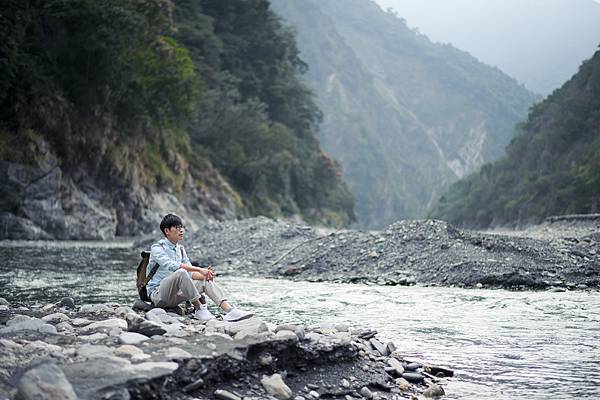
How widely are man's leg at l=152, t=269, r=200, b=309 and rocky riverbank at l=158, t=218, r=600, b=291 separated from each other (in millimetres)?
8907

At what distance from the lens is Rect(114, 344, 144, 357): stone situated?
18.4ft

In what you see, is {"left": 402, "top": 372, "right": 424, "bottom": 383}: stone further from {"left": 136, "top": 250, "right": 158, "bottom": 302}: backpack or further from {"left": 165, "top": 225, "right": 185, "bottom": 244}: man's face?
{"left": 136, "top": 250, "right": 158, "bottom": 302}: backpack

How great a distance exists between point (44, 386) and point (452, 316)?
8022 millimetres

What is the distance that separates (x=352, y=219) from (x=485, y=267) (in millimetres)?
69088

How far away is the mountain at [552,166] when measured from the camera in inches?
2274

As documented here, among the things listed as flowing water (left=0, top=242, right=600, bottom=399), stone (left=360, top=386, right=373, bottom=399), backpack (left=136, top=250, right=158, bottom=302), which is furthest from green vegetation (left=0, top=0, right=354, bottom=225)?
stone (left=360, top=386, right=373, bottom=399)

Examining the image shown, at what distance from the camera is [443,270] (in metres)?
16.8

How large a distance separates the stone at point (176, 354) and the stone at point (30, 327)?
1544 millimetres

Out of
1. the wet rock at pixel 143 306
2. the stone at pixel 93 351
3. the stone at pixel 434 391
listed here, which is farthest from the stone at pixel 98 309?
the stone at pixel 434 391

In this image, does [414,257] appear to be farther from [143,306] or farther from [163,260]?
[163,260]

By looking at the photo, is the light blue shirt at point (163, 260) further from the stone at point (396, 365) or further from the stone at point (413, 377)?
the stone at point (413, 377)

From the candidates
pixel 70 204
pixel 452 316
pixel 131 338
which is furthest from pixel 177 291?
pixel 70 204

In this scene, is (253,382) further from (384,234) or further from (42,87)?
(42,87)

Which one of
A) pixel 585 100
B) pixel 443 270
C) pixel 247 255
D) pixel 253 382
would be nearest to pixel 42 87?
pixel 247 255
